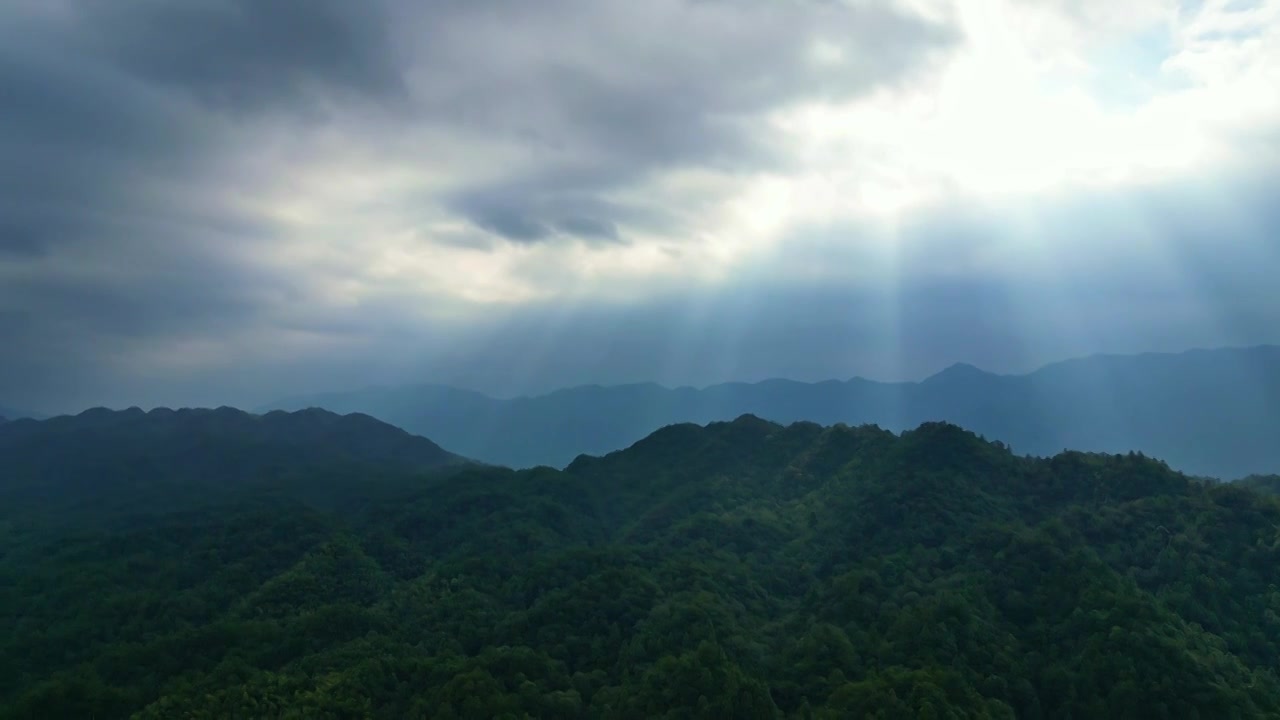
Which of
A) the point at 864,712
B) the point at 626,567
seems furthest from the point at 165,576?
the point at 864,712

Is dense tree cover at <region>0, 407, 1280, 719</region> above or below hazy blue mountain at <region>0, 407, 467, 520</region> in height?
below

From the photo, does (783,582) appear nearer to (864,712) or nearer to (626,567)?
(626,567)

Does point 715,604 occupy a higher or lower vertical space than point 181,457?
lower

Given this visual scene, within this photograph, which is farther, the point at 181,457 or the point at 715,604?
the point at 181,457

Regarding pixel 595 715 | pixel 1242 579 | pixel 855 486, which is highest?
pixel 855 486
